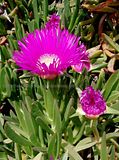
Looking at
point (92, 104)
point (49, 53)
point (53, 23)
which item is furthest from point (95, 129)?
point (53, 23)

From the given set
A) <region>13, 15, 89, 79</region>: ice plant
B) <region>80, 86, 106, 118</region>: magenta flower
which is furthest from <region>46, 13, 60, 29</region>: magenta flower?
<region>80, 86, 106, 118</region>: magenta flower

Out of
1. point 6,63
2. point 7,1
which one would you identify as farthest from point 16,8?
point 6,63

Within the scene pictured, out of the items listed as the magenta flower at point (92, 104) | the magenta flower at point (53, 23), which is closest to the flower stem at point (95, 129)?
the magenta flower at point (92, 104)

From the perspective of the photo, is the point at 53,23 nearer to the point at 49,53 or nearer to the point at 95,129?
the point at 49,53

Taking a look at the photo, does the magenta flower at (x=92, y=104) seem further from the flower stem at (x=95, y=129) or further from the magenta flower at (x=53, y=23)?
the magenta flower at (x=53, y=23)

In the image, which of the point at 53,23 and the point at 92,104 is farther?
the point at 53,23

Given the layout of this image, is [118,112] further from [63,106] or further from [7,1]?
[7,1]
